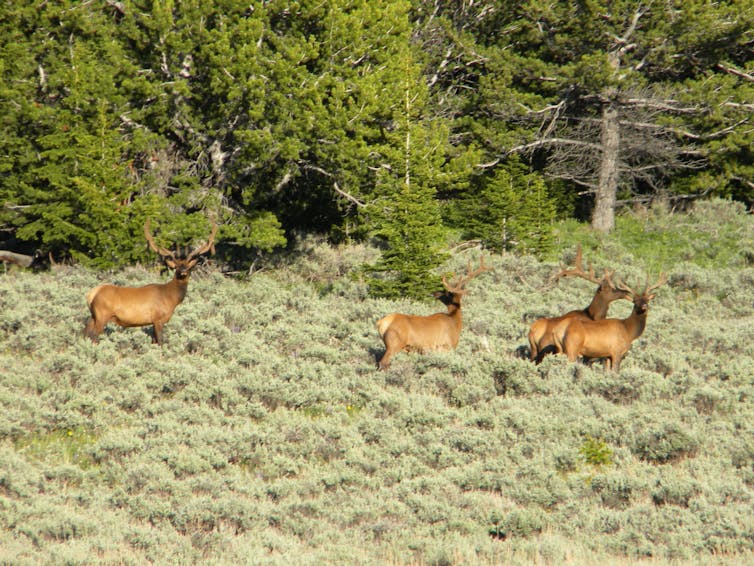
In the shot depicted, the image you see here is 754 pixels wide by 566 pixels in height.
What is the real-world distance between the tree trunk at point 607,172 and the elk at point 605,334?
14.7 meters

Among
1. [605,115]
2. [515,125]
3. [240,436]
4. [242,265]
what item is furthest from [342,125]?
[240,436]

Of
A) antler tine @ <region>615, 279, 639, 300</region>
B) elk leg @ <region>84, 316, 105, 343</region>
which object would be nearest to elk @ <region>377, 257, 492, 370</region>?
antler tine @ <region>615, 279, 639, 300</region>

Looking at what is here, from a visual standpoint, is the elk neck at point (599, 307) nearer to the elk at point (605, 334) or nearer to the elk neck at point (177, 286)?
the elk at point (605, 334)

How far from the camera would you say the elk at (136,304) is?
1370 cm

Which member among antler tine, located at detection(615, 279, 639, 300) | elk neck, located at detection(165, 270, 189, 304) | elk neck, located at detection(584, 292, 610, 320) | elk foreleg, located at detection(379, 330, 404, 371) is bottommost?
elk foreleg, located at detection(379, 330, 404, 371)

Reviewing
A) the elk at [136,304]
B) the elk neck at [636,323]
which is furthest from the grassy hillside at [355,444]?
the elk neck at [636,323]

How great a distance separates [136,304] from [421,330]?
4311 mm

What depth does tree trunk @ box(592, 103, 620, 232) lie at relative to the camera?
2681 cm

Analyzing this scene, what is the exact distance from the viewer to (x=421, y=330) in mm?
13391

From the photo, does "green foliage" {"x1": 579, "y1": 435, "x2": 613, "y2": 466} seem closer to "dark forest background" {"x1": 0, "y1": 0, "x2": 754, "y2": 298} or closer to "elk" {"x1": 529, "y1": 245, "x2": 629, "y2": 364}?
"elk" {"x1": 529, "y1": 245, "x2": 629, "y2": 364}

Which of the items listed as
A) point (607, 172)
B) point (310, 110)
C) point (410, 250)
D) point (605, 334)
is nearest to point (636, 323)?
point (605, 334)

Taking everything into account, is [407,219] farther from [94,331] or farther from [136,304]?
[94,331]

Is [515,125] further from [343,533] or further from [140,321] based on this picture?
[343,533]

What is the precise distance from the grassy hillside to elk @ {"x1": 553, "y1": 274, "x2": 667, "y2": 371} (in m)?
0.26
